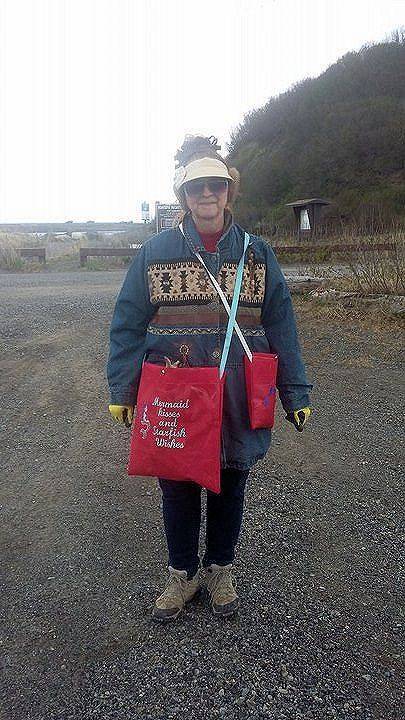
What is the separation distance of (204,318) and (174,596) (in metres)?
1.20

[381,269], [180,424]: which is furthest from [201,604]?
[381,269]

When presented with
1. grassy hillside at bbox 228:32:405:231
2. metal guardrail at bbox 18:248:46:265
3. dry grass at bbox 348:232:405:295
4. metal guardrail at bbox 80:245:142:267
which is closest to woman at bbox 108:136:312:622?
dry grass at bbox 348:232:405:295

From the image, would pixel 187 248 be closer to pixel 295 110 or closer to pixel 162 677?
pixel 162 677

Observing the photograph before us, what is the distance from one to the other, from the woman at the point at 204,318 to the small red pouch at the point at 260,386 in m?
0.05

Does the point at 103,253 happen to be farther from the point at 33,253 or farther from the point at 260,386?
the point at 260,386

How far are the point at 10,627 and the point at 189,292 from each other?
157cm

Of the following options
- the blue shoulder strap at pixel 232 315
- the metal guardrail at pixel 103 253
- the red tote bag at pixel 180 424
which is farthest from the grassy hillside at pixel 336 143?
the red tote bag at pixel 180 424

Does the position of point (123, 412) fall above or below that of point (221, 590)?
above

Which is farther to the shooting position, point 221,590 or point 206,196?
point 221,590

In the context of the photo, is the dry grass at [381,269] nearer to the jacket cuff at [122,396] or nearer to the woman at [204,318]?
the woman at [204,318]

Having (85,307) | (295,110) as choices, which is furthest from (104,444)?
(295,110)

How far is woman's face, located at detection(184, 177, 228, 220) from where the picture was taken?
7.31 ft

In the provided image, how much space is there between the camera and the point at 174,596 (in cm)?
254

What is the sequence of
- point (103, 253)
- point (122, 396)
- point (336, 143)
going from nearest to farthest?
point (122, 396) → point (103, 253) → point (336, 143)
